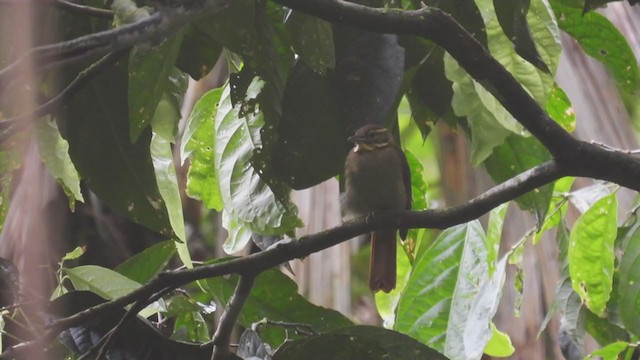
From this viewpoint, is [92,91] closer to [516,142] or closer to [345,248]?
[516,142]

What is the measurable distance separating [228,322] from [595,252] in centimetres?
112

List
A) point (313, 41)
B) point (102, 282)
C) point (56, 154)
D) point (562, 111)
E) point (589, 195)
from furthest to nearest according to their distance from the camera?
point (589, 195), point (562, 111), point (102, 282), point (56, 154), point (313, 41)

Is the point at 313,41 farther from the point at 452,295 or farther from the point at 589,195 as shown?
the point at 589,195

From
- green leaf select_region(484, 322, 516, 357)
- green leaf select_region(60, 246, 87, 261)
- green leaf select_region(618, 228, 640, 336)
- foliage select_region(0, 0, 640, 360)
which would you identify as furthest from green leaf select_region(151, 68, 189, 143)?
green leaf select_region(484, 322, 516, 357)

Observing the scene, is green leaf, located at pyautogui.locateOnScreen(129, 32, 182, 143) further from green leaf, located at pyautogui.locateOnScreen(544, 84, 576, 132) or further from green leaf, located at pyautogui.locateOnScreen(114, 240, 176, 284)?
green leaf, located at pyautogui.locateOnScreen(544, 84, 576, 132)

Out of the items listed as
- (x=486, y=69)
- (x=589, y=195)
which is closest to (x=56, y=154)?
(x=486, y=69)

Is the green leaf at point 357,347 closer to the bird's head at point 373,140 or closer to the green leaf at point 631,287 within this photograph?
the green leaf at point 631,287

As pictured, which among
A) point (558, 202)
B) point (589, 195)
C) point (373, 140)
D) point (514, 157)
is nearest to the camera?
point (514, 157)

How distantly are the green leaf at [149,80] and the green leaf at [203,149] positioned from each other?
0.68m

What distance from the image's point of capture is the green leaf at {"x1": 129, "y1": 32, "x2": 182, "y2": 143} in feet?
6.08

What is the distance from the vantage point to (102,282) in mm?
2285

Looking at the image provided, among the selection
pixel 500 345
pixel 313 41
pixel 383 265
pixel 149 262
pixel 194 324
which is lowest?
pixel 500 345

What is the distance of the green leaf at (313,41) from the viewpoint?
6.61ft

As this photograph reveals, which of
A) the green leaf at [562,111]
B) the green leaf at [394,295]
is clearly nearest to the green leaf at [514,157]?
the green leaf at [562,111]
